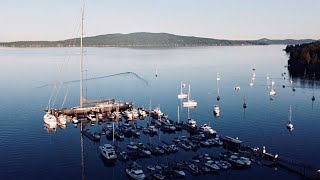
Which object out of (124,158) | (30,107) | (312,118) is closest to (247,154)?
(124,158)

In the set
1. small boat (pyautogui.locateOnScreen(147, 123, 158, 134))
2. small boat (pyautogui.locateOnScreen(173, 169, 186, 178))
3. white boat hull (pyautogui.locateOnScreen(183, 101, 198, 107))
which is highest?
white boat hull (pyautogui.locateOnScreen(183, 101, 198, 107))

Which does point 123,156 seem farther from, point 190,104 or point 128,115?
point 190,104

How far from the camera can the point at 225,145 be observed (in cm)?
5241

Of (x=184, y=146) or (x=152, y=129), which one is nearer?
(x=184, y=146)

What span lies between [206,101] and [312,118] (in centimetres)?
2394

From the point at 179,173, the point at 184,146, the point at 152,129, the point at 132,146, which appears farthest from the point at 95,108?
the point at 179,173

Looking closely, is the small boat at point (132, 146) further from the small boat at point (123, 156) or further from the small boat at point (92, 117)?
the small boat at point (92, 117)

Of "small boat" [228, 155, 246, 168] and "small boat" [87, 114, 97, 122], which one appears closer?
"small boat" [228, 155, 246, 168]

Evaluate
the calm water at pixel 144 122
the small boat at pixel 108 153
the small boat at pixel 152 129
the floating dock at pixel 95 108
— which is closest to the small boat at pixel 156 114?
the calm water at pixel 144 122

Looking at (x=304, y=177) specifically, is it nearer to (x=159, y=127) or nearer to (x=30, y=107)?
(x=159, y=127)

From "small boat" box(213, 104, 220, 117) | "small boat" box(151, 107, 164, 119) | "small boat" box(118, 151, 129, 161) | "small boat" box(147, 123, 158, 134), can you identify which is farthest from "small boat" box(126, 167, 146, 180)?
"small boat" box(213, 104, 220, 117)

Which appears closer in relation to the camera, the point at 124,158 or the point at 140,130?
the point at 124,158

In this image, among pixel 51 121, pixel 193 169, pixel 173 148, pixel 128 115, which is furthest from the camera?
pixel 128 115

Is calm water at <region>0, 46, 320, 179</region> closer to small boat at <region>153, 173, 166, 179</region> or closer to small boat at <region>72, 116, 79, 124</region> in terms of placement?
small boat at <region>72, 116, 79, 124</region>
